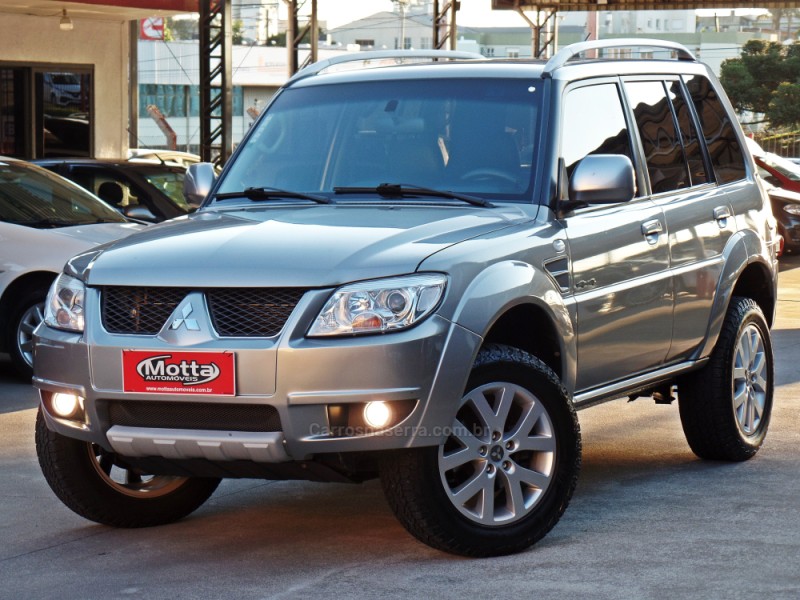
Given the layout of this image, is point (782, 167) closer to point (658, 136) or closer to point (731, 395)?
point (731, 395)

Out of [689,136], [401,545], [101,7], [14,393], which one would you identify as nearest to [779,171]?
[101,7]

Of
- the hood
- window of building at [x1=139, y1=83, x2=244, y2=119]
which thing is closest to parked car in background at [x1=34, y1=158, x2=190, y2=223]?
the hood

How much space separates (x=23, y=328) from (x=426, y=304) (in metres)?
5.79

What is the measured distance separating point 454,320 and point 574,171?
1142 millimetres

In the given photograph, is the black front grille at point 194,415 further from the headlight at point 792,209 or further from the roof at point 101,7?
the headlight at point 792,209

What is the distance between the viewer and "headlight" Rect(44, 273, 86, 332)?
216 inches

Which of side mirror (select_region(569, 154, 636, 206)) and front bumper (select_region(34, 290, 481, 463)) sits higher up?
side mirror (select_region(569, 154, 636, 206))

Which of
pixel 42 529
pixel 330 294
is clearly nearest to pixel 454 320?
pixel 330 294

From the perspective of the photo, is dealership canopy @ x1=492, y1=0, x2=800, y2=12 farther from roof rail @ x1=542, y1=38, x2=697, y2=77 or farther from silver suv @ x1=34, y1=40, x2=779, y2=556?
silver suv @ x1=34, y1=40, x2=779, y2=556

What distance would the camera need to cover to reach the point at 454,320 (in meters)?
5.15

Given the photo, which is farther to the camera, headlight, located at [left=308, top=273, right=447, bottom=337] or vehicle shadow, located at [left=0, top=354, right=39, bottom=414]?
vehicle shadow, located at [left=0, top=354, right=39, bottom=414]

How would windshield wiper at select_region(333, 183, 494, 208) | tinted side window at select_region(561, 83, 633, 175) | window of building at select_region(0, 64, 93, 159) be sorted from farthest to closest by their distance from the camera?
window of building at select_region(0, 64, 93, 159)
tinted side window at select_region(561, 83, 633, 175)
windshield wiper at select_region(333, 183, 494, 208)

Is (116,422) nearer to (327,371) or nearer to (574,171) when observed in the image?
(327,371)

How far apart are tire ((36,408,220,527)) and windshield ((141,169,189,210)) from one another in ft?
24.6
